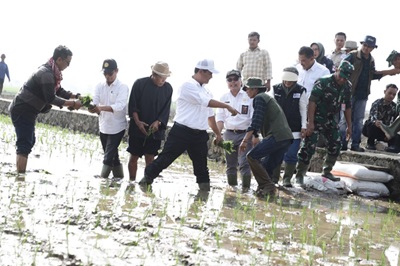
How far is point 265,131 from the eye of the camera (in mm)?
6488

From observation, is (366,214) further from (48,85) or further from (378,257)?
(48,85)

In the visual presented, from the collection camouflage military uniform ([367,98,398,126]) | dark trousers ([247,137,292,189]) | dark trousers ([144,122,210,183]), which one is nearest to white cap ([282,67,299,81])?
dark trousers ([247,137,292,189])

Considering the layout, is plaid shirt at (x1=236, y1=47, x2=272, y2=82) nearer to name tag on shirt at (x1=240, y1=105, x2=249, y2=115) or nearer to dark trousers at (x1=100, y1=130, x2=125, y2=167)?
name tag on shirt at (x1=240, y1=105, x2=249, y2=115)

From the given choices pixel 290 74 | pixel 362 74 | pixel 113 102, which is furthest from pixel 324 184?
pixel 113 102

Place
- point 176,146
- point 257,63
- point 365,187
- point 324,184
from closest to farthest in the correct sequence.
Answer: point 176,146 < point 324,184 < point 365,187 < point 257,63

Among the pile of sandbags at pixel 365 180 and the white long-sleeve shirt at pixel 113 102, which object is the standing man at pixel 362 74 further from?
the white long-sleeve shirt at pixel 113 102

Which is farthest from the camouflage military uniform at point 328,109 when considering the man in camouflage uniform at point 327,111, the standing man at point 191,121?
the standing man at point 191,121

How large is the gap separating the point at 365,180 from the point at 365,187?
4.1 inches

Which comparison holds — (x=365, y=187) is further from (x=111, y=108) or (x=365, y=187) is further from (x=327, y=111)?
(x=111, y=108)

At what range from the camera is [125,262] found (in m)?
3.04

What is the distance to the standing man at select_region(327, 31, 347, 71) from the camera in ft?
28.5

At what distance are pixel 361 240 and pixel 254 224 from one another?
85 cm

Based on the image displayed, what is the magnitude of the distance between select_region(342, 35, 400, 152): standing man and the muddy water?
1.98 m

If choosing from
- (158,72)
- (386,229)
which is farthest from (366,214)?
(158,72)
